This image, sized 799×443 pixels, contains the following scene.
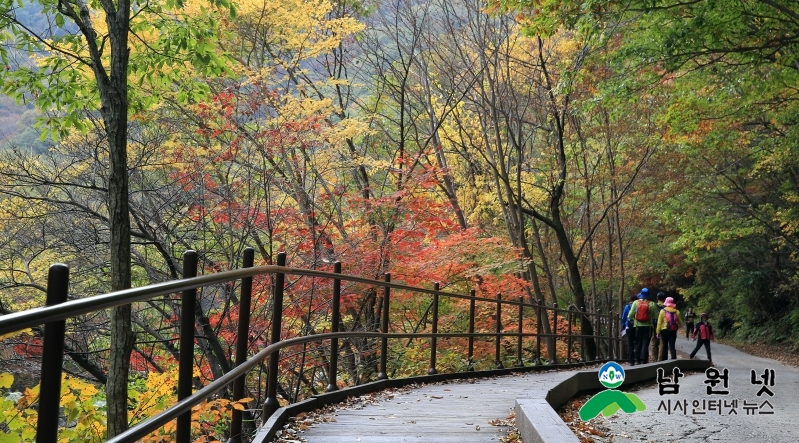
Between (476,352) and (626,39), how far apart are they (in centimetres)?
745

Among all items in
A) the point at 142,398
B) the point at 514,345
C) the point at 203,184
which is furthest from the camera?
the point at 514,345

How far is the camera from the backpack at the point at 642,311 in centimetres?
1481

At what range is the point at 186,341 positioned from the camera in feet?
9.87

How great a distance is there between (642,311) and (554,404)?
833 centimetres

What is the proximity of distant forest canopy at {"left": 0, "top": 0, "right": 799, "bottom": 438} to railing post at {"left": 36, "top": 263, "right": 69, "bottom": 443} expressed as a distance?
16.7ft

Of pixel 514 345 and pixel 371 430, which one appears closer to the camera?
pixel 371 430

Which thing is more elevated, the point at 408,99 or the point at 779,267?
the point at 408,99

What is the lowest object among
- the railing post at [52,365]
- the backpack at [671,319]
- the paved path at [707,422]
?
the paved path at [707,422]

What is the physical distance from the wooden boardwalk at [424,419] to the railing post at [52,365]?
285cm

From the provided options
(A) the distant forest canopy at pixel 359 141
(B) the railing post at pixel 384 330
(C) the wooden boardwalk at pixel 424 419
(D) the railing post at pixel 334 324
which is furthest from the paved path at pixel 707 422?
(A) the distant forest canopy at pixel 359 141

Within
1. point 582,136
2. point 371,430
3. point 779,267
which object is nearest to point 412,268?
point 371,430

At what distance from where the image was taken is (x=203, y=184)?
10.5m

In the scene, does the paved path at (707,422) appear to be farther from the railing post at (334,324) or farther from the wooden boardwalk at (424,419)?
the railing post at (334,324)

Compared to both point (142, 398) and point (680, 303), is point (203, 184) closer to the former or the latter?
point (142, 398)
